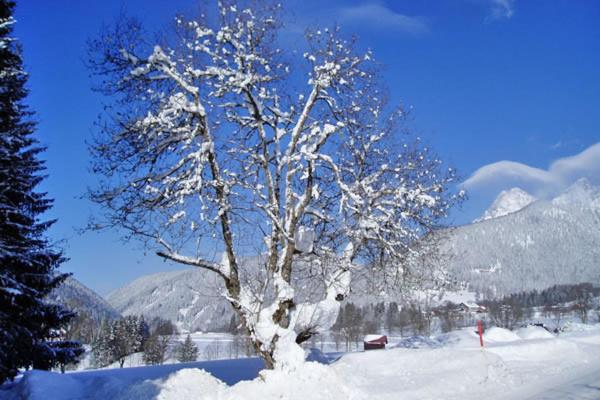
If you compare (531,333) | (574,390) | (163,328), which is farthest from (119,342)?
(574,390)

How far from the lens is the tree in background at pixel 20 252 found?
546 inches

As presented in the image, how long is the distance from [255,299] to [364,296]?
3.03m

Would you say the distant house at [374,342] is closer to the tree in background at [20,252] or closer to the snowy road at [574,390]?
the tree in background at [20,252]

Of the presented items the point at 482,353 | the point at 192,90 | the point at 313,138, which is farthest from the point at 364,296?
the point at 192,90

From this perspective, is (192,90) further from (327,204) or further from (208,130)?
(327,204)

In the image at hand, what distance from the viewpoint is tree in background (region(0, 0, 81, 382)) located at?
546 inches

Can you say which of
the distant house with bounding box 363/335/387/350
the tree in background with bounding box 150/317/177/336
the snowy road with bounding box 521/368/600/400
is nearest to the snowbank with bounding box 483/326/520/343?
the snowy road with bounding box 521/368/600/400

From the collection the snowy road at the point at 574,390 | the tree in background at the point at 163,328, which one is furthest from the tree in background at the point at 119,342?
the snowy road at the point at 574,390

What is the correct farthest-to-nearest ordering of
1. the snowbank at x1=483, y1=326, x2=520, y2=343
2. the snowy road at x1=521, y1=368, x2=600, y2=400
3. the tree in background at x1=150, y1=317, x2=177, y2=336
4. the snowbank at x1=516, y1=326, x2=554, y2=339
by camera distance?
the tree in background at x1=150, y1=317, x2=177, y2=336, the snowbank at x1=516, y1=326, x2=554, y2=339, the snowbank at x1=483, y1=326, x2=520, y2=343, the snowy road at x1=521, y1=368, x2=600, y2=400

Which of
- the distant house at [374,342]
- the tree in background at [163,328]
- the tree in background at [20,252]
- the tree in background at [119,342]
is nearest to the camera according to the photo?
the tree in background at [20,252]

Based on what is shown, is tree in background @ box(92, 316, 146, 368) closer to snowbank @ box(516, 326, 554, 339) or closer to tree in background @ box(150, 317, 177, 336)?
tree in background @ box(150, 317, 177, 336)

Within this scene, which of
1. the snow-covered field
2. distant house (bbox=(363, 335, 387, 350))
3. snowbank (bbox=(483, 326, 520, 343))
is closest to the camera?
the snow-covered field

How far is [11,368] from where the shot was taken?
15.4 metres

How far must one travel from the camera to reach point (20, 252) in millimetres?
15477
